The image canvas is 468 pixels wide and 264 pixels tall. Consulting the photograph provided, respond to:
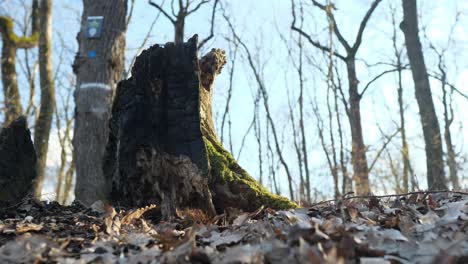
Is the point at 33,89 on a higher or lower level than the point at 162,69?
higher

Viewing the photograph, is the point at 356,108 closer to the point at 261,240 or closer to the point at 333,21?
the point at 333,21

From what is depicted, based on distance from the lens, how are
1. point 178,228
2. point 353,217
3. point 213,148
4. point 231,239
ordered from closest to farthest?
point 231,239
point 353,217
point 178,228
point 213,148

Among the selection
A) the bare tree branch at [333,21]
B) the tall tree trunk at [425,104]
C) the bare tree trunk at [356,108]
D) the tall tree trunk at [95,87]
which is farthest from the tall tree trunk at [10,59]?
the tall tree trunk at [425,104]

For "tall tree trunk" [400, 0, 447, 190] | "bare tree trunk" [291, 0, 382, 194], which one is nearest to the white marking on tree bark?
"tall tree trunk" [400, 0, 447, 190]

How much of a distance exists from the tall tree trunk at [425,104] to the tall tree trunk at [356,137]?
9.25 feet

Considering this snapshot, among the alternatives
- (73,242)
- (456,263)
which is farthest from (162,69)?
(456,263)

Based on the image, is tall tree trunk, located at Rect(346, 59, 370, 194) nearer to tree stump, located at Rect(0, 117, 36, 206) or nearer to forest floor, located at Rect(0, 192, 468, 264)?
forest floor, located at Rect(0, 192, 468, 264)

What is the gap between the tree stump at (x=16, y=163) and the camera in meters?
2.79

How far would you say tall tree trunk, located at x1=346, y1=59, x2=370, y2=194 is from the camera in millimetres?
12227

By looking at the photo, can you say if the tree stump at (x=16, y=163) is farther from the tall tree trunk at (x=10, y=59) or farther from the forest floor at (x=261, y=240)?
the tall tree trunk at (x=10, y=59)

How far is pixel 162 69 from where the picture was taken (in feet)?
9.49

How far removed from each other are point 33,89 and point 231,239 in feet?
52.6

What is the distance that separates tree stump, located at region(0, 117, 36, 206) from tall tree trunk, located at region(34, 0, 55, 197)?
20.9 feet

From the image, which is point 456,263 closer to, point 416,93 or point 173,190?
point 173,190
